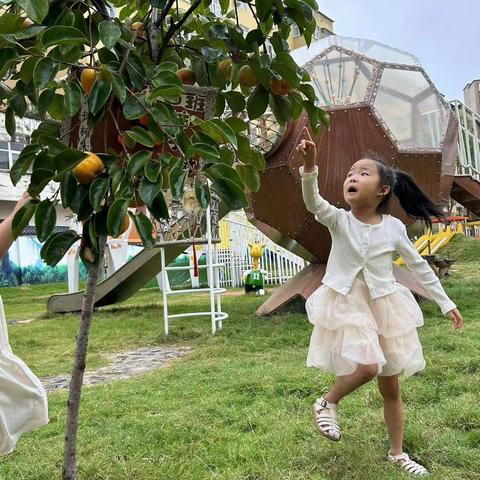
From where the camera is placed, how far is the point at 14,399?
5.78ft

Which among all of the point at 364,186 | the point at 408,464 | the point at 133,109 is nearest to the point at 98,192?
the point at 133,109

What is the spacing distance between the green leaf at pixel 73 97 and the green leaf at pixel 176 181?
228 millimetres

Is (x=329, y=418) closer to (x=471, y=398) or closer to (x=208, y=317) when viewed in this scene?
(x=471, y=398)

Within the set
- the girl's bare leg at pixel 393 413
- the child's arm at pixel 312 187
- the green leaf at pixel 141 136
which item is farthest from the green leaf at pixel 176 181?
the girl's bare leg at pixel 393 413

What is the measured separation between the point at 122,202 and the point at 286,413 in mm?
1966

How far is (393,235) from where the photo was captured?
2.41 m

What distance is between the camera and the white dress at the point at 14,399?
173 centimetres

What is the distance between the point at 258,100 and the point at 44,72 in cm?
65

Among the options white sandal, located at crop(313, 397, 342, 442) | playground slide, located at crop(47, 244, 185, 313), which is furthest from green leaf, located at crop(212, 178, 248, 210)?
playground slide, located at crop(47, 244, 185, 313)

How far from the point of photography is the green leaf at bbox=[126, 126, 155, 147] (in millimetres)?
1188

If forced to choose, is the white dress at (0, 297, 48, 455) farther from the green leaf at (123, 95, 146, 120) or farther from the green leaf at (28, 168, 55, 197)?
the green leaf at (123, 95, 146, 120)

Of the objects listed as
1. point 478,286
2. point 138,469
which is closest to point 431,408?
point 138,469

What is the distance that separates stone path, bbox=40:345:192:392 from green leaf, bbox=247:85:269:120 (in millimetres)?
3035

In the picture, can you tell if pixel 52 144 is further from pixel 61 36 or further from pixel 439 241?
pixel 439 241
